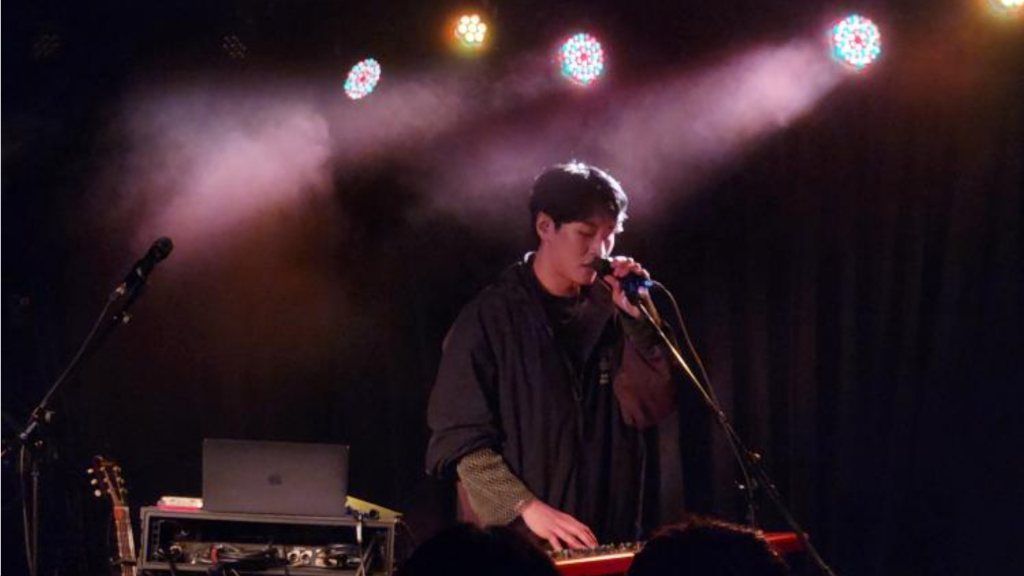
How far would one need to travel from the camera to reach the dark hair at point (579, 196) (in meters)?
4.04

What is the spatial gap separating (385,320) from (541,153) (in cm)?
123

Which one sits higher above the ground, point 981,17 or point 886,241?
point 981,17

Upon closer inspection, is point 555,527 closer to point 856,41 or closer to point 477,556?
point 477,556

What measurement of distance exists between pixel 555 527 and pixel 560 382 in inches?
23.0

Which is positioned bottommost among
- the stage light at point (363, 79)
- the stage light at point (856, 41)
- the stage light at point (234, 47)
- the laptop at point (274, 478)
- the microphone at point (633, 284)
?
the laptop at point (274, 478)

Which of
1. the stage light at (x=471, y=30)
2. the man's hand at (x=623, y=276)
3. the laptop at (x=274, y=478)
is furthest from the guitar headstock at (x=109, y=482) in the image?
the stage light at (x=471, y=30)

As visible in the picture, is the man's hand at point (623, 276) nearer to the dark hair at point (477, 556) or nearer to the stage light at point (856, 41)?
the dark hair at point (477, 556)

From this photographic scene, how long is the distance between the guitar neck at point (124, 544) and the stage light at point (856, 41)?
3499 mm

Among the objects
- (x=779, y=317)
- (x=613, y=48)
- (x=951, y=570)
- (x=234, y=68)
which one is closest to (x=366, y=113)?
(x=234, y=68)

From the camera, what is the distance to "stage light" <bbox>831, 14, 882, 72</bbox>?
16.5ft

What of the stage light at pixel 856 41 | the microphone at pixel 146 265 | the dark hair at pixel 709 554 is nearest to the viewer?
the dark hair at pixel 709 554

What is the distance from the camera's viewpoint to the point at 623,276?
3.56 meters

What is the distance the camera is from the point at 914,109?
4902 millimetres

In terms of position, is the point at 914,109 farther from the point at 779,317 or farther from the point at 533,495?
the point at 533,495
